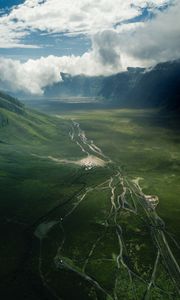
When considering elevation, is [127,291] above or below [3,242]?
below

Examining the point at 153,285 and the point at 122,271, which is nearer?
the point at 153,285

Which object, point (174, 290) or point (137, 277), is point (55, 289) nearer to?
point (137, 277)

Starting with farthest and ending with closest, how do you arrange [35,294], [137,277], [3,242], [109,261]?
1. [3,242]
2. [109,261]
3. [137,277]
4. [35,294]

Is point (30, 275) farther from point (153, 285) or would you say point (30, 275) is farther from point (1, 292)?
point (153, 285)

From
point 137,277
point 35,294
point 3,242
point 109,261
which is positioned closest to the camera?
point 35,294

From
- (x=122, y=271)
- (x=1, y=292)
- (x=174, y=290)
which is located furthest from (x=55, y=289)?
(x=174, y=290)

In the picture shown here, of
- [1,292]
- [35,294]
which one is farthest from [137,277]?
[1,292]

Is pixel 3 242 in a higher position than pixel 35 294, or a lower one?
higher

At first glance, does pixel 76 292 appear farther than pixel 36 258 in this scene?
No

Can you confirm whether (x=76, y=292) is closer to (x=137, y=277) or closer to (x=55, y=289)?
(x=55, y=289)
